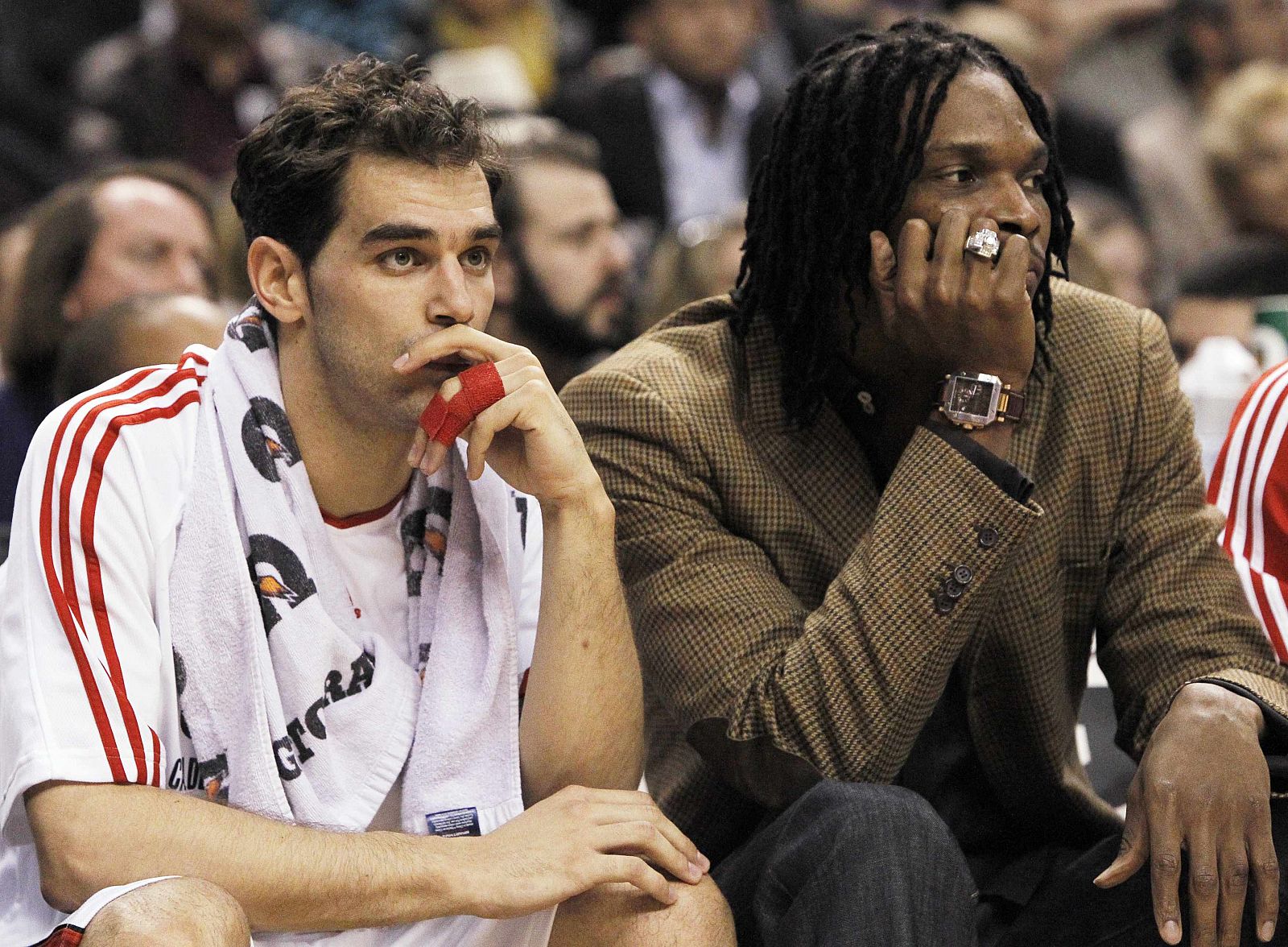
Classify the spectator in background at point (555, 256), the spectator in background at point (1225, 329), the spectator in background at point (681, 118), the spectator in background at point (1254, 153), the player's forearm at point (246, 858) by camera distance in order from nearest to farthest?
the player's forearm at point (246, 858)
the spectator in background at point (1225, 329)
the spectator in background at point (555, 256)
the spectator in background at point (1254, 153)
the spectator in background at point (681, 118)

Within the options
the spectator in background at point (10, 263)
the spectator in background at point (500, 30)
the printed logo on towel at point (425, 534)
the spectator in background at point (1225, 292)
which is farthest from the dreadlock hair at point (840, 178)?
the spectator in background at point (500, 30)

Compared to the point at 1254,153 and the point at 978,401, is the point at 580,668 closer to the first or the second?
the point at 978,401

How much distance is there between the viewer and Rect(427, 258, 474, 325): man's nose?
2375mm

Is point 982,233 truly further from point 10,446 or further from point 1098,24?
point 1098,24

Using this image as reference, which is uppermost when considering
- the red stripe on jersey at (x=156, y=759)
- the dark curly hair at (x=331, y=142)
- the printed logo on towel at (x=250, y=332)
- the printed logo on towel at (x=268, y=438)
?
the dark curly hair at (x=331, y=142)

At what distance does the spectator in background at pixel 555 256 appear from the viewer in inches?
203

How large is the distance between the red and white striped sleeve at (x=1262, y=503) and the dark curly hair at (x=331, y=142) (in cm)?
122

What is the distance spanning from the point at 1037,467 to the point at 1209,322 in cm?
214

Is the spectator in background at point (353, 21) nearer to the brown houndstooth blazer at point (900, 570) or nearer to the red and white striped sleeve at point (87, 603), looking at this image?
the brown houndstooth blazer at point (900, 570)

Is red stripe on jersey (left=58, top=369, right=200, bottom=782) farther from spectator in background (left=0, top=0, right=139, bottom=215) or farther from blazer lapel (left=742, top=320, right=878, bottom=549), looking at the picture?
spectator in background (left=0, top=0, right=139, bottom=215)

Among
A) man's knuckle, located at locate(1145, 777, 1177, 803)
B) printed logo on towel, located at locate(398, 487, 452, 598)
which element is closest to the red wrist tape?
printed logo on towel, located at locate(398, 487, 452, 598)

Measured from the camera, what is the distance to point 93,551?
2.15 metres

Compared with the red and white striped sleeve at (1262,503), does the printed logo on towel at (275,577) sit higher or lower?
higher

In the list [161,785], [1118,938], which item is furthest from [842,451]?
[161,785]
